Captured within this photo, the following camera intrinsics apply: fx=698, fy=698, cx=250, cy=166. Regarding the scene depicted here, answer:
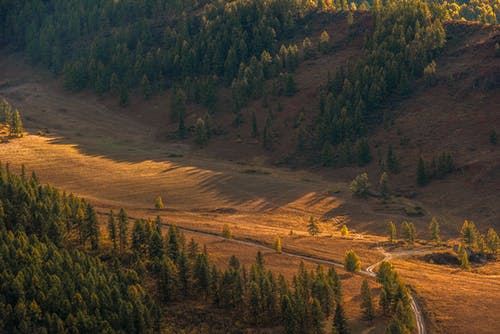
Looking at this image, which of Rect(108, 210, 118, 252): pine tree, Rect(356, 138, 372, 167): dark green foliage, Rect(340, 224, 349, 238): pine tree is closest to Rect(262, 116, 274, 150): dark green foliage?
Rect(356, 138, 372, 167): dark green foliage

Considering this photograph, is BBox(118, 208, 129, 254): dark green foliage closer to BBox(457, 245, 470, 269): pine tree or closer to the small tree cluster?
BBox(457, 245, 470, 269): pine tree

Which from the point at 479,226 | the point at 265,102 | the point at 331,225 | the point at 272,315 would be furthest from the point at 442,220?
the point at 265,102

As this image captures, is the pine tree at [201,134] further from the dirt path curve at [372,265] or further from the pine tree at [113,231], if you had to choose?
the pine tree at [113,231]

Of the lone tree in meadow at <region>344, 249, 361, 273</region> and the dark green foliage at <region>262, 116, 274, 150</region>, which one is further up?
the dark green foliage at <region>262, 116, 274, 150</region>

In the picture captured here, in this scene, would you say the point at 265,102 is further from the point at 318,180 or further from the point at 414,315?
the point at 414,315

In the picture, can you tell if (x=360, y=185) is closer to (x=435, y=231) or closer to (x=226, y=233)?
(x=435, y=231)

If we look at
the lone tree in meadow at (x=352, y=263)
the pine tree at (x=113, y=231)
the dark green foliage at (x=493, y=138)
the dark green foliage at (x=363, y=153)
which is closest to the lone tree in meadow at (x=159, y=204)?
the pine tree at (x=113, y=231)
